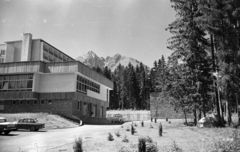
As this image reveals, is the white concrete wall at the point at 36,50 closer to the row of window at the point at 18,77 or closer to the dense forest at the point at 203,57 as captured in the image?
the row of window at the point at 18,77

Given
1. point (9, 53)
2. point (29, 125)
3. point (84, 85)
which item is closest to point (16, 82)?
point (84, 85)

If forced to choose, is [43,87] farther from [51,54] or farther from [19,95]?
[51,54]

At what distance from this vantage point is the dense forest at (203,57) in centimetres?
2208

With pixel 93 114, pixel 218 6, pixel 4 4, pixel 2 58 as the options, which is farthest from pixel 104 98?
pixel 4 4

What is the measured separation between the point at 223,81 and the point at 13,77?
3500cm

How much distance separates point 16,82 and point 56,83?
7433mm

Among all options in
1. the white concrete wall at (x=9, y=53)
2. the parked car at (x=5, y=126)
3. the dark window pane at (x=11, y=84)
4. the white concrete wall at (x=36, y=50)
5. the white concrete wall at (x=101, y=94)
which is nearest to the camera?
the parked car at (x=5, y=126)

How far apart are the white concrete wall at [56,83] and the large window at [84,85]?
86.0 inches

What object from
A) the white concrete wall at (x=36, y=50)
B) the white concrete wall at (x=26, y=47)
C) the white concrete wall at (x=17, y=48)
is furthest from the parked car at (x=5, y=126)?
the white concrete wall at (x=17, y=48)

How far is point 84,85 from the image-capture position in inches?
1734

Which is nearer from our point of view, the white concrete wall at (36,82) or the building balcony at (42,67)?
the building balcony at (42,67)

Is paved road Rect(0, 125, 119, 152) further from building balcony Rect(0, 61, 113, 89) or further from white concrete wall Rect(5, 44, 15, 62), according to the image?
white concrete wall Rect(5, 44, 15, 62)

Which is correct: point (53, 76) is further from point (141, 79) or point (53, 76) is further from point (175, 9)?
point (141, 79)

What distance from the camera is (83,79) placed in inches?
1722
